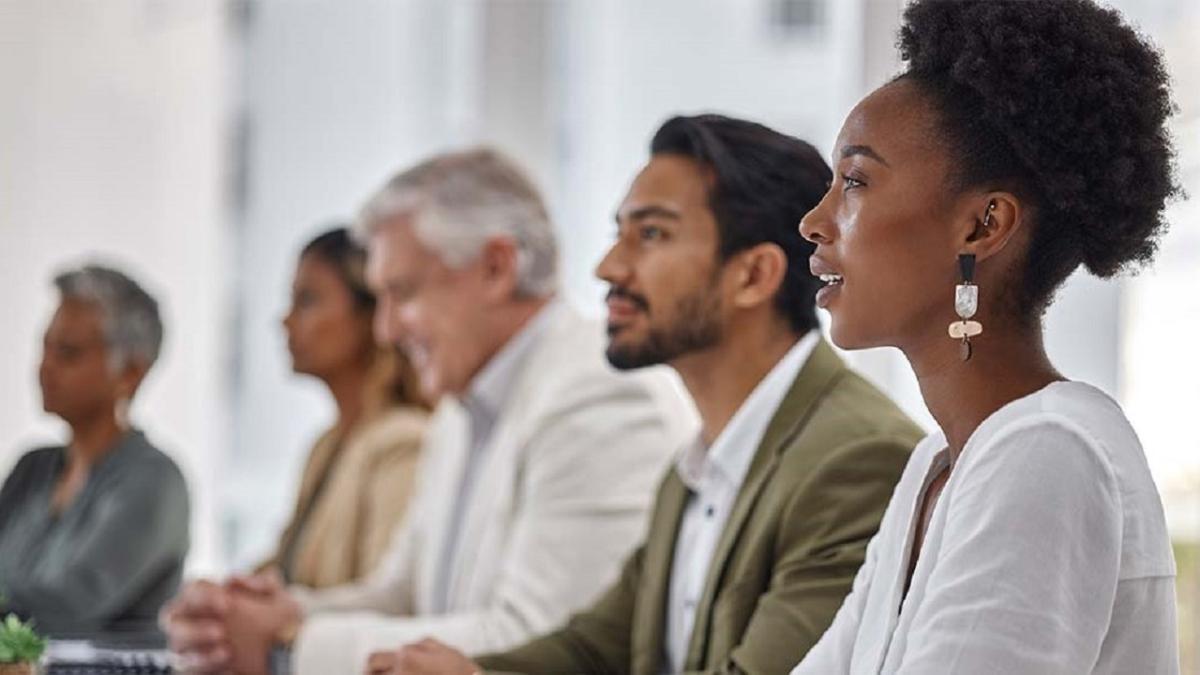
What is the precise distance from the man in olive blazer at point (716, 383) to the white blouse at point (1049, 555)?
72 centimetres

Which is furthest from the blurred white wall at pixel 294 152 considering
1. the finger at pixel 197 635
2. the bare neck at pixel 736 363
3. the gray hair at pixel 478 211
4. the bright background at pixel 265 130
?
the bare neck at pixel 736 363

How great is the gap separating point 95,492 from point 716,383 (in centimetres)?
166

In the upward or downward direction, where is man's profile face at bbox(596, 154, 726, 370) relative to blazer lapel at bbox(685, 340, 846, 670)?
upward

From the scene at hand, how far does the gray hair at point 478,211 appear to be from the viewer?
3586mm

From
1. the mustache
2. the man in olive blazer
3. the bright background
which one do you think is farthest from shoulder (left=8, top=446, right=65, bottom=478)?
the mustache

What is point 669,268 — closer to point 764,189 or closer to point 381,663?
point 764,189

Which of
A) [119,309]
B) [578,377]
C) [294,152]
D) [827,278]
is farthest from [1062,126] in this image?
[294,152]

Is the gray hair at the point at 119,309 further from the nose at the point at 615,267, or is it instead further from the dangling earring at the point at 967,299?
the dangling earring at the point at 967,299

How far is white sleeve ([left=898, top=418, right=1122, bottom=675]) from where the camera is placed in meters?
1.51

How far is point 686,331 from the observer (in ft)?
8.51

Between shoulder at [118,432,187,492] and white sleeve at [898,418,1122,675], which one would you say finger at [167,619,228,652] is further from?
white sleeve at [898,418,1122,675]

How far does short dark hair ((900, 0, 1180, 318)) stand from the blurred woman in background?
2404mm

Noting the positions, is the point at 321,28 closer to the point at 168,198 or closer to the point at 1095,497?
the point at 168,198

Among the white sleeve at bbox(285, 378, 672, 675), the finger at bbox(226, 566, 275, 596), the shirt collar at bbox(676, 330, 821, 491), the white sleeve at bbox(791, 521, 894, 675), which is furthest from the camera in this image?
the finger at bbox(226, 566, 275, 596)
